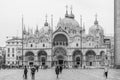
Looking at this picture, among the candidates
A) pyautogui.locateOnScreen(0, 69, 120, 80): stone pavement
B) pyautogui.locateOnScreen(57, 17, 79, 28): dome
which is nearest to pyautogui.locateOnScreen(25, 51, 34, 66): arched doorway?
pyautogui.locateOnScreen(57, 17, 79, 28): dome

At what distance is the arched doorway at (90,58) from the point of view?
98.8 meters

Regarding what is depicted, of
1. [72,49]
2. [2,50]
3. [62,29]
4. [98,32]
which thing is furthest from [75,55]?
[2,50]

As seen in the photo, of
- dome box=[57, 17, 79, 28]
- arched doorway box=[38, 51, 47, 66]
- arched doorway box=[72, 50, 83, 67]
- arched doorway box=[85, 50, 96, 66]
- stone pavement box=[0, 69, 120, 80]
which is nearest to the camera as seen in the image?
stone pavement box=[0, 69, 120, 80]

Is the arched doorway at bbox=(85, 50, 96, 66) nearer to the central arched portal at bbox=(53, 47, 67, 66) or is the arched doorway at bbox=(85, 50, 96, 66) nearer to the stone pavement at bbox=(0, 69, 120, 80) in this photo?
the central arched portal at bbox=(53, 47, 67, 66)

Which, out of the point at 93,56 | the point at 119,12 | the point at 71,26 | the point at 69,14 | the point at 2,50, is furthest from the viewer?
the point at 2,50

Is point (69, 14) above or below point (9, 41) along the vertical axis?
above

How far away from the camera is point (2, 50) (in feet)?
489

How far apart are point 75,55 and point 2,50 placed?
5771 cm

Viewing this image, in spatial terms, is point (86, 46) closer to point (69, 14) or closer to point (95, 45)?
point (95, 45)

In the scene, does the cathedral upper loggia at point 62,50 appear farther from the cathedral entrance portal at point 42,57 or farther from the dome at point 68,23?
the dome at point 68,23

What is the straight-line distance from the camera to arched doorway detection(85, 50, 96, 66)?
98.8 m

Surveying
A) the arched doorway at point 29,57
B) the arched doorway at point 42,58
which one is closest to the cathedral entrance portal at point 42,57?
the arched doorway at point 42,58

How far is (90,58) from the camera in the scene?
3910 inches

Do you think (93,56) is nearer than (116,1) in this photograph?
No
